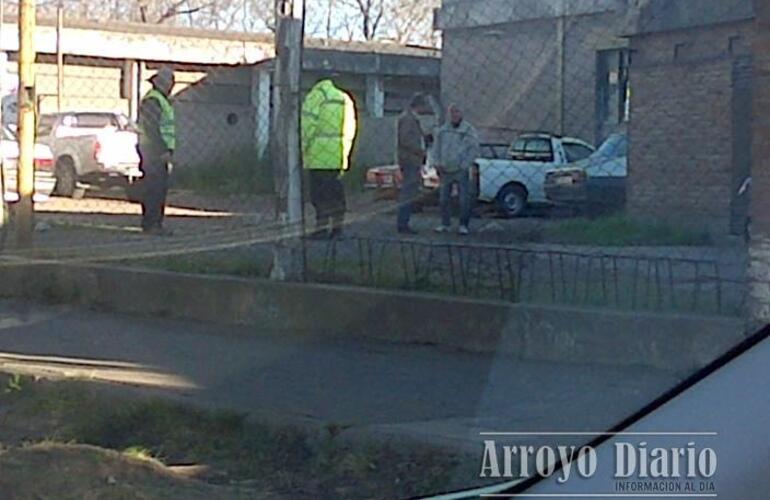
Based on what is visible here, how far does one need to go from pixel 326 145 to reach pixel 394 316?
4.27 metres

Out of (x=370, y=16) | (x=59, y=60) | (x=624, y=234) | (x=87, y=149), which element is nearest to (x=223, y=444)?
(x=624, y=234)

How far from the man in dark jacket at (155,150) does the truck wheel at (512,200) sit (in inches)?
347

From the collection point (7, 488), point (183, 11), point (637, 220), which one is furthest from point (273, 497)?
point (183, 11)

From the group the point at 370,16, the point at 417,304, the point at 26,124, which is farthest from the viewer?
the point at 370,16

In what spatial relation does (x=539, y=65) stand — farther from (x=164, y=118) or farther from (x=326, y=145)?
(x=326, y=145)

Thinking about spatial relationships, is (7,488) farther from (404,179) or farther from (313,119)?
(404,179)

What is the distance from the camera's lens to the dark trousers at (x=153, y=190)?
48.2ft

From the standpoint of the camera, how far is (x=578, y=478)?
3.19 meters

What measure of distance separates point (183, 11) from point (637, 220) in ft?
94.2

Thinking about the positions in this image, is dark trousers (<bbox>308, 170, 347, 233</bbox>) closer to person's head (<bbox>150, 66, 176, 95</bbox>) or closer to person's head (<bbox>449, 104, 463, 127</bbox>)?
person's head (<bbox>150, 66, 176, 95</bbox>)

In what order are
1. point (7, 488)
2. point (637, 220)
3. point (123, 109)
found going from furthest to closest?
point (123, 109), point (637, 220), point (7, 488)

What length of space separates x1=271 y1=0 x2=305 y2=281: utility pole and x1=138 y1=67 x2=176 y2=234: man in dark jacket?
4.65 meters

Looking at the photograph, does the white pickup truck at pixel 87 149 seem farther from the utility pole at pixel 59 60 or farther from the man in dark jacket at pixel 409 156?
the man in dark jacket at pixel 409 156

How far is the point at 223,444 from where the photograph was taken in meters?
6.78
